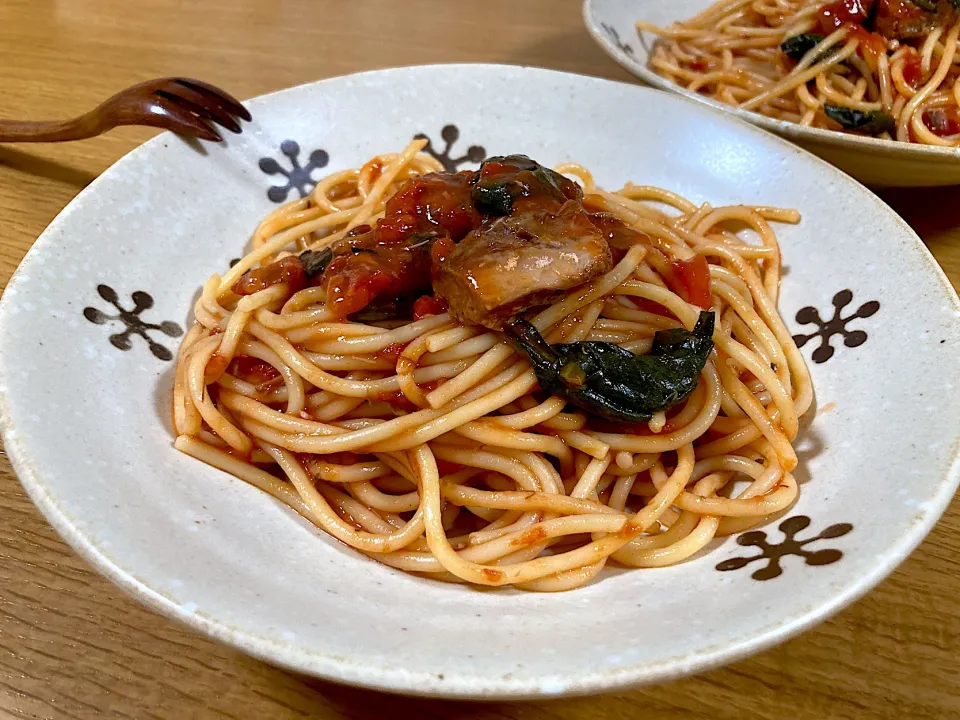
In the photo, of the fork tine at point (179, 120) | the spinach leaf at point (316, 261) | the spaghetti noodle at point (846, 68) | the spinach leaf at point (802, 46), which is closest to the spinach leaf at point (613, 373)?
the spinach leaf at point (316, 261)

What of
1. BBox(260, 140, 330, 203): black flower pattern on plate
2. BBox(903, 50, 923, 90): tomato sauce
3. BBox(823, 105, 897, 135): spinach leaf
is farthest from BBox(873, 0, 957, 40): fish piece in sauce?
BBox(260, 140, 330, 203): black flower pattern on plate

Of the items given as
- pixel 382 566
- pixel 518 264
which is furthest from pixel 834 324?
pixel 382 566

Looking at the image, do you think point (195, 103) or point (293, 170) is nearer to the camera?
point (195, 103)

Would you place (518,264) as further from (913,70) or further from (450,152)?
(913,70)

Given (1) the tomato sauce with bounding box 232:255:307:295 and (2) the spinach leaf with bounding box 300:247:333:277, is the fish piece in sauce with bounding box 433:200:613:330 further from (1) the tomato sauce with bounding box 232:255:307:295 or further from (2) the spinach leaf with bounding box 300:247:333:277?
(1) the tomato sauce with bounding box 232:255:307:295

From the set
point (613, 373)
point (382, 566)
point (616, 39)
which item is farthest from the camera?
point (616, 39)

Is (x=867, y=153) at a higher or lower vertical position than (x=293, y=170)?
higher
